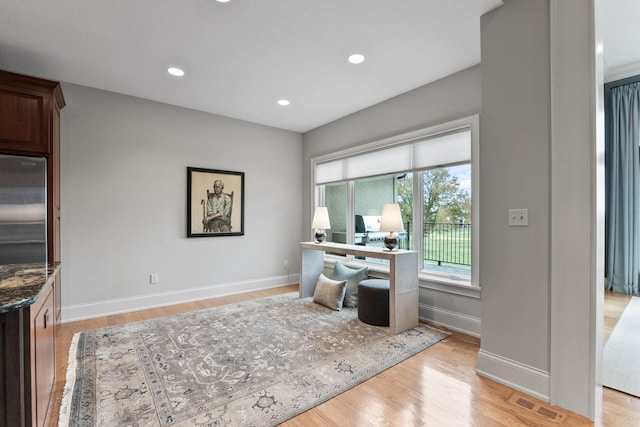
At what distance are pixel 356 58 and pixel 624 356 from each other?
3458mm

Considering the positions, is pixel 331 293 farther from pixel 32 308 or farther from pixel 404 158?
pixel 32 308

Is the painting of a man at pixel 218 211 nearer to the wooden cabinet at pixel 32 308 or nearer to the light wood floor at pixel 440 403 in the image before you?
the wooden cabinet at pixel 32 308

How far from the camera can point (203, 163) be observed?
4.32 m

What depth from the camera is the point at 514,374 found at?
6.82 feet

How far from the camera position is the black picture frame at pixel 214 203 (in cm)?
421

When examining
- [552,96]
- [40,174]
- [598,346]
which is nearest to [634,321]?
[598,346]

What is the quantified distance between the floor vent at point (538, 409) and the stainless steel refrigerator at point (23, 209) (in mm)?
3911

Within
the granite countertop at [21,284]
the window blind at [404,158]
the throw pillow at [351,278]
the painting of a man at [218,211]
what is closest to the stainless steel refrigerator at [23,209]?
the granite countertop at [21,284]

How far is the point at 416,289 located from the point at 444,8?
8.33 feet

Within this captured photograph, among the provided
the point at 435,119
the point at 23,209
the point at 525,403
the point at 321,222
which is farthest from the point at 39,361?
the point at 435,119

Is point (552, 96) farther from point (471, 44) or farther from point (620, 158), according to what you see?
point (620, 158)

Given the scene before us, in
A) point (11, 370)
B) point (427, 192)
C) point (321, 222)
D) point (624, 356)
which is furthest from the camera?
point (321, 222)

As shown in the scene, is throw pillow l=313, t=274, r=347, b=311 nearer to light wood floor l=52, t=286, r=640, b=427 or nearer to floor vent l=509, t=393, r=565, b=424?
light wood floor l=52, t=286, r=640, b=427

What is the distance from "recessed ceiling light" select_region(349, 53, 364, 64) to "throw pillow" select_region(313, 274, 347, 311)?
249 centimetres
